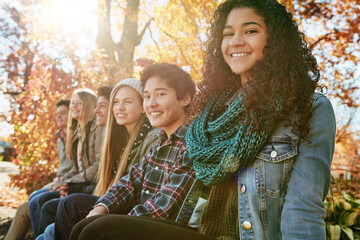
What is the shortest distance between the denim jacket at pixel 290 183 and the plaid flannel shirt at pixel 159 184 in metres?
0.49

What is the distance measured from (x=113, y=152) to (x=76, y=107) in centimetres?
138

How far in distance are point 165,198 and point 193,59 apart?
4600mm

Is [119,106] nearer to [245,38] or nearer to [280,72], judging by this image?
[245,38]

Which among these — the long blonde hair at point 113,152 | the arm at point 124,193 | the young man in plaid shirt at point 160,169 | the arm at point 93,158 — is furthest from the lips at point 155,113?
the arm at point 93,158

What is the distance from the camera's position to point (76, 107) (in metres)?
4.12

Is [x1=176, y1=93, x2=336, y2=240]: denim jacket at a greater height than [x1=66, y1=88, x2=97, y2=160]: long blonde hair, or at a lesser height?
lesser

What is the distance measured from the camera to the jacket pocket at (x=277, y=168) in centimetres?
138

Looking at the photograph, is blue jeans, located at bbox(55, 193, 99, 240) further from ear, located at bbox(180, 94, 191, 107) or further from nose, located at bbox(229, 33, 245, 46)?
nose, located at bbox(229, 33, 245, 46)

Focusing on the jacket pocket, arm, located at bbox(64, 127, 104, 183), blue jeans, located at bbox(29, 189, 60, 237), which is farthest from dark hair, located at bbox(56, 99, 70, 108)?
the jacket pocket

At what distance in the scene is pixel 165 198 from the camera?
1867mm

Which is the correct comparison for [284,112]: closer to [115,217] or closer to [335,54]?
[115,217]

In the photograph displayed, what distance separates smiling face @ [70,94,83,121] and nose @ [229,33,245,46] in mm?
2915

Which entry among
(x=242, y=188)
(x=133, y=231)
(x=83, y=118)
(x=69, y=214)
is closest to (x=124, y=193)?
(x=69, y=214)

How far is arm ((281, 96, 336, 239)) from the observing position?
4.20ft
